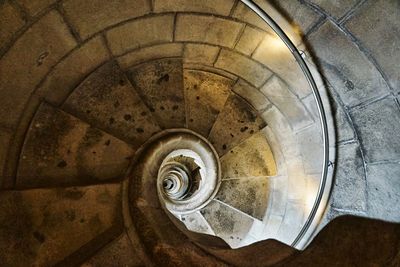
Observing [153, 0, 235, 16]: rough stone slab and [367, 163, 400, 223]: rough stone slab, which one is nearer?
[367, 163, 400, 223]: rough stone slab

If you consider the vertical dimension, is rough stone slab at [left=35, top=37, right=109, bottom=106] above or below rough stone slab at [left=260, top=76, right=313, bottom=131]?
below

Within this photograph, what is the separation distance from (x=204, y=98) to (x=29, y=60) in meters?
2.63

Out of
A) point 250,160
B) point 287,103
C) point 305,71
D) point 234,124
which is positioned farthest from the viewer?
point 250,160

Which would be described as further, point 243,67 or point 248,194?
point 248,194

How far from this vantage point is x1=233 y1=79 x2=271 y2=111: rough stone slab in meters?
4.66

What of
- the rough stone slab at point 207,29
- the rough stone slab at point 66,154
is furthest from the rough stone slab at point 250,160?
the rough stone slab at point 66,154

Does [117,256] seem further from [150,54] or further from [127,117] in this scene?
[150,54]

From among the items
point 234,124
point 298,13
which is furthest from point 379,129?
point 234,124

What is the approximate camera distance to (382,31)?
8.64 feet

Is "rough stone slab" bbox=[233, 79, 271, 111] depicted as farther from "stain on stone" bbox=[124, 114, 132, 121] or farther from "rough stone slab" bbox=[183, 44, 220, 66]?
"stain on stone" bbox=[124, 114, 132, 121]

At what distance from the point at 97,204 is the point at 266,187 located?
10.7 feet

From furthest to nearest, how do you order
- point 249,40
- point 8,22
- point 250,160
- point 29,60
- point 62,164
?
point 250,160
point 249,40
point 62,164
point 29,60
point 8,22

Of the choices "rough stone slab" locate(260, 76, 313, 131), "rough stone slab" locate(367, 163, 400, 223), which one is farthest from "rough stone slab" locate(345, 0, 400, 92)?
"rough stone slab" locate(260, 76, 313, 131)

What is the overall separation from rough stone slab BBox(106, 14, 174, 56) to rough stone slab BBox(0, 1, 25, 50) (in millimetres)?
816
